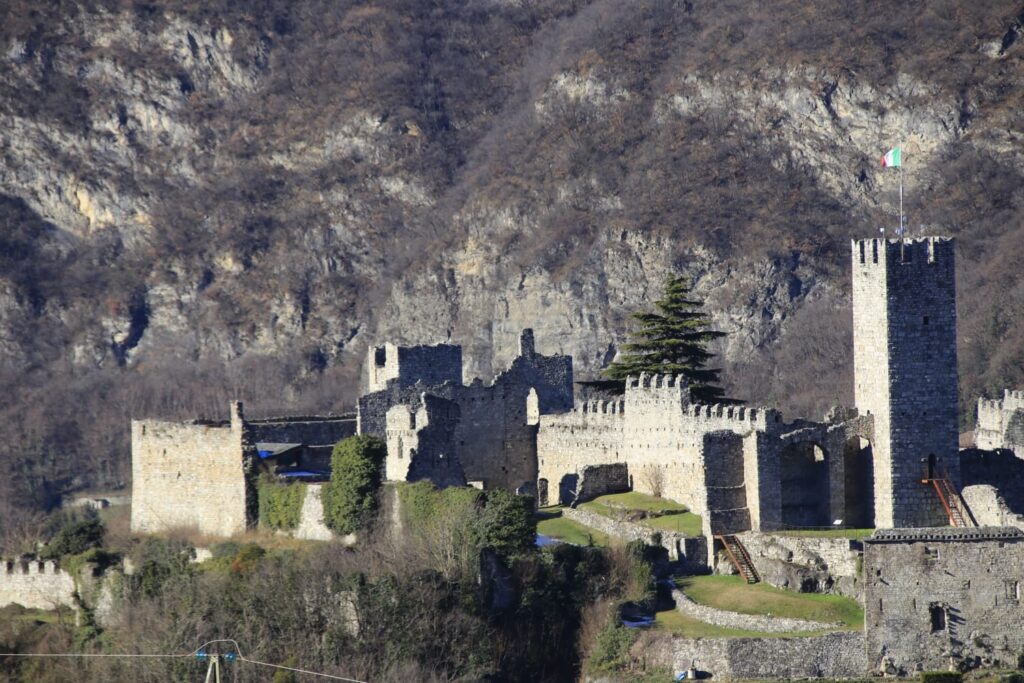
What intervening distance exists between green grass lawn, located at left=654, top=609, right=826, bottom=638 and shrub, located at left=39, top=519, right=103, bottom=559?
2086 centimetres

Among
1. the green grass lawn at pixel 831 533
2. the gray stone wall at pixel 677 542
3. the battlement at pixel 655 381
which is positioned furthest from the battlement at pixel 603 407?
the green grass lawn at pixel 831 533

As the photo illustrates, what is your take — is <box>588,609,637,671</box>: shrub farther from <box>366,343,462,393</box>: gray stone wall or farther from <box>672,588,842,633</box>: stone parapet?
<box>366,343,462,393</box>: gray stone wall

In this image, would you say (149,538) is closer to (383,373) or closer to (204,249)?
(383,373)

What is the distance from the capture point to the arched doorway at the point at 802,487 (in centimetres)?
7781

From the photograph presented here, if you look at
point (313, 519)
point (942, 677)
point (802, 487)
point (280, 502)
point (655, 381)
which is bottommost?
point (942, 677)

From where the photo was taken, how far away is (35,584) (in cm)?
8525

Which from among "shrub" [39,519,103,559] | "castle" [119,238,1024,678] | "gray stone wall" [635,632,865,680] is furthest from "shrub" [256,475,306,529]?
"gray stone wall" [635,632,865,680]

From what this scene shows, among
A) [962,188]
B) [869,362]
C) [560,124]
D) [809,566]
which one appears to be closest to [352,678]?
[809,566]

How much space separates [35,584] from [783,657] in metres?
26.3

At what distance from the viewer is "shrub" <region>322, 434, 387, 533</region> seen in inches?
3204

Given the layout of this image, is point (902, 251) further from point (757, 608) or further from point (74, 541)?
point (74, 541)

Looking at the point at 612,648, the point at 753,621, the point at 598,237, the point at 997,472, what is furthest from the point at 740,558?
the point at 598,237

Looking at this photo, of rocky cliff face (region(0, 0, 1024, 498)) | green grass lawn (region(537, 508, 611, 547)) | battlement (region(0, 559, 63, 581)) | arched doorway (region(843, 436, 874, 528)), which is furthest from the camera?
rocky cliff face (region(0, 0, 1024, 498))

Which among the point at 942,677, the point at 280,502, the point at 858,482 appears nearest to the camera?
the point at 942,677
